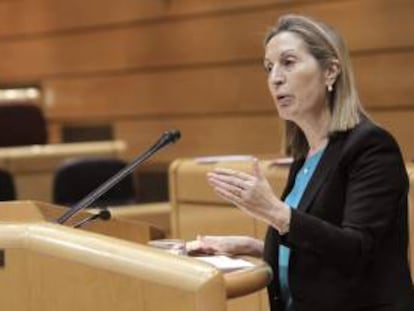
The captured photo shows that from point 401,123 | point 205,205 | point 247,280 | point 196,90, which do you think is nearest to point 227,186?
point 247,280

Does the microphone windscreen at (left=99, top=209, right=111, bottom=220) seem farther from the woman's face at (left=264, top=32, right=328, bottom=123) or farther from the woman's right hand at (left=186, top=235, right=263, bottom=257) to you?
the woman's face at (left=264, top=32, right=328, bottom=123)

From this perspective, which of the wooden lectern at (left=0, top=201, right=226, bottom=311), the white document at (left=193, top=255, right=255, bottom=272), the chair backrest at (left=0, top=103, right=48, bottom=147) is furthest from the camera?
the chair backrest at (left=0, top=103, right=48, bottom=147)

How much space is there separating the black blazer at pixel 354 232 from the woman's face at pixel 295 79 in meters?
0.10

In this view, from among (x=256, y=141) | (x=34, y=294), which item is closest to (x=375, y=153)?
(x=34, y=294)

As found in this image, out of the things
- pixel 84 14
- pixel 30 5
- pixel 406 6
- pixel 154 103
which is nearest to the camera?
pixel 406 6

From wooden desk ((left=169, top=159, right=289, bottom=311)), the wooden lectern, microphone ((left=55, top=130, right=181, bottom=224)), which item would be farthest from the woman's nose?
wooden desk ((left=169, top=159, right=289, bottom=311))

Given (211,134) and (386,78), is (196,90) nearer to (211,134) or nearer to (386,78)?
(211,134)

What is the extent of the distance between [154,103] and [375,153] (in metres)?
4.16

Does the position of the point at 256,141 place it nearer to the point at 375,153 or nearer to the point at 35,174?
the point at 35,174

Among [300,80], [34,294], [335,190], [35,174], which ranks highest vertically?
[300,80]

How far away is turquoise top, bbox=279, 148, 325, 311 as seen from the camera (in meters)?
1.96

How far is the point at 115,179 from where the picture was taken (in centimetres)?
182

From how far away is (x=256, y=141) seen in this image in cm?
529

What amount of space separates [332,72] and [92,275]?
71 cm
